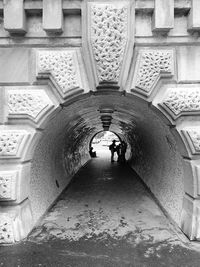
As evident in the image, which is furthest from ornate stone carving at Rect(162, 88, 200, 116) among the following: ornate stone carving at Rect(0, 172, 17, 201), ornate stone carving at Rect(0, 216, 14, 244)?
ornate stone carving at Rect(0, 216, 14, 244)

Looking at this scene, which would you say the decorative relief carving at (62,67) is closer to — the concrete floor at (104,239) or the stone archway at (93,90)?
the stone archway at (93,90)

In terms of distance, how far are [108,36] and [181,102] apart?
4.68 feet

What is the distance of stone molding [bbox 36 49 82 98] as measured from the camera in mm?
3248

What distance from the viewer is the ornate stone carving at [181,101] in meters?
3.29

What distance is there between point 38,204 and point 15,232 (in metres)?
0.98

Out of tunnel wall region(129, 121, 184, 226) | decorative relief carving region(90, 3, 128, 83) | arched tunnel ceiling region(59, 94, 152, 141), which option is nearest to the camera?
decorative relief carving region(90, 3, 128, 83)

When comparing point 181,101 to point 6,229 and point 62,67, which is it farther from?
point 6,229

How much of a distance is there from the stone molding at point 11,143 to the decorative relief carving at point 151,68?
6.12 ft

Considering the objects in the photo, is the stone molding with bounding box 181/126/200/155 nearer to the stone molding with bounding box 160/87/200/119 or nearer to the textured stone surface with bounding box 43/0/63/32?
the stone molding with bounding box 160/87/200/119

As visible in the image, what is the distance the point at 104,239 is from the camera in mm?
3430

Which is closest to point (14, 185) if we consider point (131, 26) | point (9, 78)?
point (9, 78)

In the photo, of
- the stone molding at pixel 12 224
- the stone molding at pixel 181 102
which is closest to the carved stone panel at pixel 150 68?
the stone molding at pixel 181 102

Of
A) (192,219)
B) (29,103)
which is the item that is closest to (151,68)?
(29,103)

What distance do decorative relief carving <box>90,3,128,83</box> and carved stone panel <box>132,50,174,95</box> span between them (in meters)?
0.31
